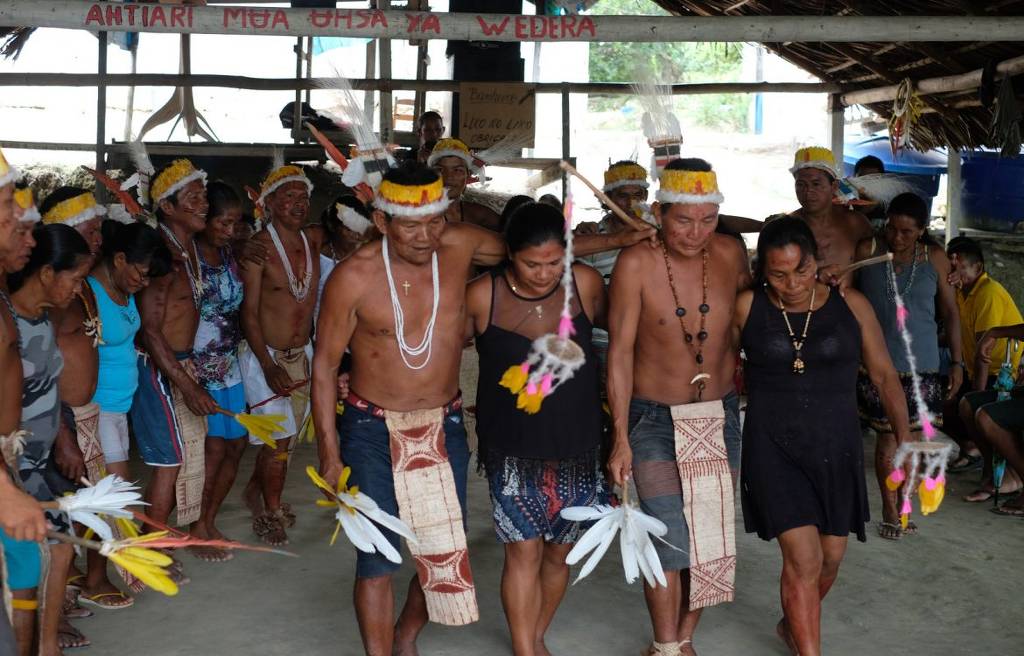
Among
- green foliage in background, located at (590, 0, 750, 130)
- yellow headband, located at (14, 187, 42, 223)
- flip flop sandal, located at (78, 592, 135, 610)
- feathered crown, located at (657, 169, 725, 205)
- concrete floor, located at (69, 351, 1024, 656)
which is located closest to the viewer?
yellow headband, located at (14, 187, 42, 223)

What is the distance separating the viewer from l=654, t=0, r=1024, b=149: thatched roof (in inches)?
310

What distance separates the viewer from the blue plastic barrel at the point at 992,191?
31.5 feet

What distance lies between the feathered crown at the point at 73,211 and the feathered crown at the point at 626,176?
9.00 ft

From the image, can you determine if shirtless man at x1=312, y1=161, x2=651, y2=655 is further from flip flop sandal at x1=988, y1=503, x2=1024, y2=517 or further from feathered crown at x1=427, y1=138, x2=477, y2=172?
flip flop sandal at x1=988, y1=503, x2=1024, y2=517

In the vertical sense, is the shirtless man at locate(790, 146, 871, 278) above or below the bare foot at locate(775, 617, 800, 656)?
above

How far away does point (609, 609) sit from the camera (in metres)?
5.01

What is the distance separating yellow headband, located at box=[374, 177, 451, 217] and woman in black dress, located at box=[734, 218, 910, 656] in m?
1.18

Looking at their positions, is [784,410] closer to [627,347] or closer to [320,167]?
[627,347]

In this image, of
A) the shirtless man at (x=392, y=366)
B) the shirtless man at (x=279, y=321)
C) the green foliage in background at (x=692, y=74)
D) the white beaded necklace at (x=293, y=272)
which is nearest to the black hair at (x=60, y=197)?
the shirtless man at (x=279, y=321)

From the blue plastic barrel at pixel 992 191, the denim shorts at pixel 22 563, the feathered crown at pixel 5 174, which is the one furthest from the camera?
the blue plastic barrel at pixel 992 191

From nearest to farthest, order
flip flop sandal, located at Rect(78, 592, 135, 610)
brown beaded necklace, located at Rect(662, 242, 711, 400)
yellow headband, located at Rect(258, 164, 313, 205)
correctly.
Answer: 1. brown beaded necklace, located at Rect(662, 242, 711, 400)
2. flip flop sandal, located at Rect(78, 592, 135, 610)
3. yellow headband, located at Rect(258, 164, 313, 205)

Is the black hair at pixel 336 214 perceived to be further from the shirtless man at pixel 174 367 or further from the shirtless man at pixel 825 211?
the shirtless man at pixel 825 211

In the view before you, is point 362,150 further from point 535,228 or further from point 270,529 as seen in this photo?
point 270,529

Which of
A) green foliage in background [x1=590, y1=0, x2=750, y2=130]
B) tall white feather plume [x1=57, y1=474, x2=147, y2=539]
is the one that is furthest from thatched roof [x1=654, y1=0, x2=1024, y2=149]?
green foliage in background [x1=590, y1=0, x2=750, y2=130]
